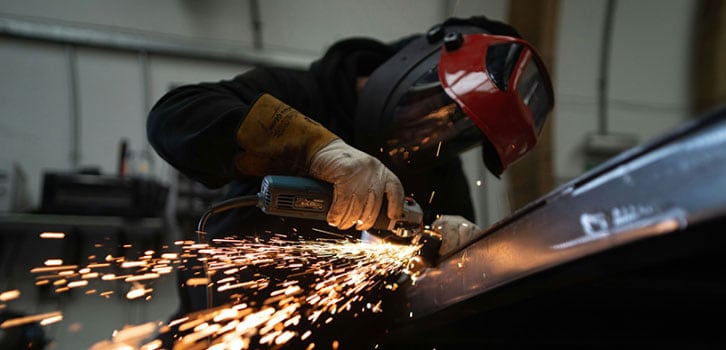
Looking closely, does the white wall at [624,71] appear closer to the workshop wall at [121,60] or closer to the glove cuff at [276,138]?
the workshop wall at [121,60]

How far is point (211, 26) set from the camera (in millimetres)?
3312

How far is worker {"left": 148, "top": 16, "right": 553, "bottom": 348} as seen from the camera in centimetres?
114

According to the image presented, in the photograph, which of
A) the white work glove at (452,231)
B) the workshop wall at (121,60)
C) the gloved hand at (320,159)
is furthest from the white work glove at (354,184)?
the workshop wall at (121,60)

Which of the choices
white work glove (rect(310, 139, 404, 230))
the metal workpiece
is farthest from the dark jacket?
the metal workpiece

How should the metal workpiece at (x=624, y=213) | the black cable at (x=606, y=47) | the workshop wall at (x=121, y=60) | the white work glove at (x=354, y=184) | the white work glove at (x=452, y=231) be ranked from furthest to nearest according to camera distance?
the workshop wall at (x=121, y=60)
the black cable at (x=606, y=47)
the white work glove at (x=452, y=231)
the white work glove at (x=354, y=184)
the metal workpiece at (x=624, y=213)

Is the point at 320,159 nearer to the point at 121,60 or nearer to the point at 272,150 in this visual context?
the point at 272,150

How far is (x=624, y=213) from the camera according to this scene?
21.8 inches

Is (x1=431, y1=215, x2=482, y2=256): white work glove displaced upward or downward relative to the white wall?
downward

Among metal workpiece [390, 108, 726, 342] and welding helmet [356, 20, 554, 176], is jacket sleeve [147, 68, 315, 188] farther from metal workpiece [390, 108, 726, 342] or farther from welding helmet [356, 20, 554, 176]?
metal workpiece [390, 108, 726, 342]

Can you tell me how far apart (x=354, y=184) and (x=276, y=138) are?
0.20 metres

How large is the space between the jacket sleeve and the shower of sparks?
229 mm

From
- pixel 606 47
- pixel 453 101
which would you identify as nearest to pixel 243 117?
pixel 453 101

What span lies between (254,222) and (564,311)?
0.82 meters

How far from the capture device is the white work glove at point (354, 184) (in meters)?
1.12
